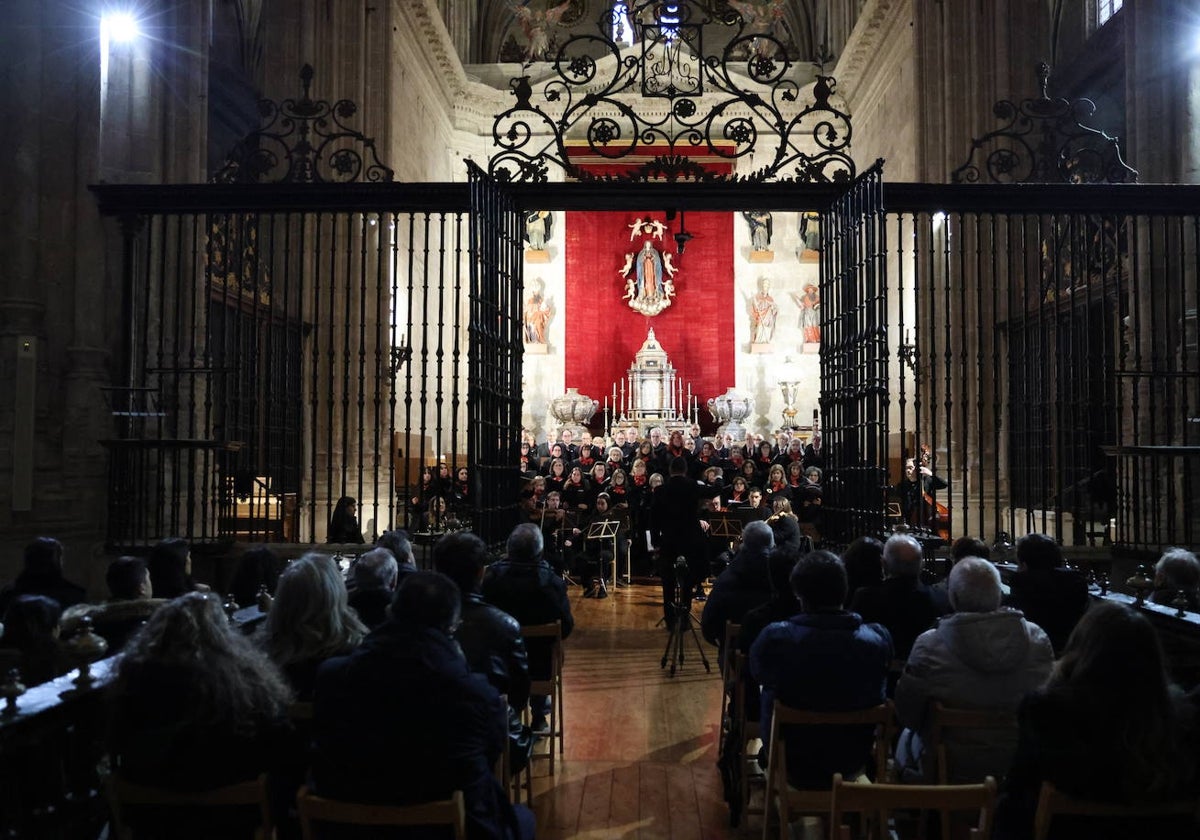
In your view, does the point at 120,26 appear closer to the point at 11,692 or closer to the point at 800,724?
the point at 11,692

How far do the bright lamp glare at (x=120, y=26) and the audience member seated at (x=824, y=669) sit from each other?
6.42 metres

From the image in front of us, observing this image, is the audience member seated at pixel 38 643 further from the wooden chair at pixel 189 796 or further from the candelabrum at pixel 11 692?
the wooden chair at pixel 189 796

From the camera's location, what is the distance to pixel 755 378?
21.3 metres

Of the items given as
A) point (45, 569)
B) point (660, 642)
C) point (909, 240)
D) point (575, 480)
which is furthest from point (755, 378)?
point (45, 569)

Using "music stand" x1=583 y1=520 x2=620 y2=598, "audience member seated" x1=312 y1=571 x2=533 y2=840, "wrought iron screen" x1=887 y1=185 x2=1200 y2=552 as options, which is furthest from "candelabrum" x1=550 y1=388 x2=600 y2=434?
"audience member seated" x1=312 y1=571 x2=533 y2=840

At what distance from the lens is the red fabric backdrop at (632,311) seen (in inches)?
856

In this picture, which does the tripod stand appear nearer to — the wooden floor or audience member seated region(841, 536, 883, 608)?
the wooden floor

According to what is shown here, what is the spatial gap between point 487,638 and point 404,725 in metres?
1.24

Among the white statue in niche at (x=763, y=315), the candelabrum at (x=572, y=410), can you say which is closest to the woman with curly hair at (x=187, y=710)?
the candelabrum at (x=572, y=410)

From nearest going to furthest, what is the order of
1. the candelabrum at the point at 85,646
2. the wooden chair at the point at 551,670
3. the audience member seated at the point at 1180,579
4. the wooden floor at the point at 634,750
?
the candelabrum at the point at 85,646 < the wooden floor at the point at 634,750 < the audience member seated at the point at 1180,579 < the wooden chair at the point at 551,670

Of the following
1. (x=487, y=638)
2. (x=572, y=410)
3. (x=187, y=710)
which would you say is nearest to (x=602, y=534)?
(x=487, y=638)

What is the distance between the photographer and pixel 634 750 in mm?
Result: 5000

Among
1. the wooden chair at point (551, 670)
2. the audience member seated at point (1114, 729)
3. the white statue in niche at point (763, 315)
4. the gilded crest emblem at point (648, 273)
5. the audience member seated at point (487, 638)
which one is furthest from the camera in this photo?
the gilded crest emblem at point (648, 273)

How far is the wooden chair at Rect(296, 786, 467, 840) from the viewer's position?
7.55ft
